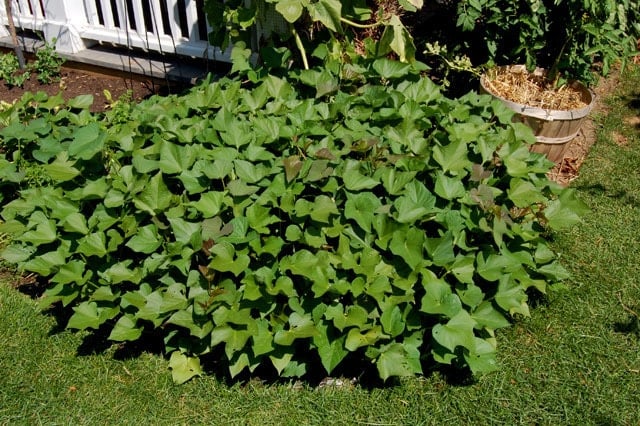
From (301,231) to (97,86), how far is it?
3512 mm

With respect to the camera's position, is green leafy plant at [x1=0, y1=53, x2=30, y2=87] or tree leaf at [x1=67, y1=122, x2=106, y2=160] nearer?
tree leaf at [x1=67, y1=122, x2=106, y2=160]

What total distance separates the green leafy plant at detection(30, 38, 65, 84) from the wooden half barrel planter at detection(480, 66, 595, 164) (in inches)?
147

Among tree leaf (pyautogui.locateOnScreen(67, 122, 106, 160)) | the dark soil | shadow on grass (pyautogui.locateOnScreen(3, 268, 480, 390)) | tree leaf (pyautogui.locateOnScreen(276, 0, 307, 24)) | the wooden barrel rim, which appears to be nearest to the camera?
shadow on grass (pyautogui.locateOnScreen(3, 268, 480, 390))

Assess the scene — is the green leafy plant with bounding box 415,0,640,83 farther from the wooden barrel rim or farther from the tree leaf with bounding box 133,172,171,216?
the tree leaf with bounding box 133,172,171,216

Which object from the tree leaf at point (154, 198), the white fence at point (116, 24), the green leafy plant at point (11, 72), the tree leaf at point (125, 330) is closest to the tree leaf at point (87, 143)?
the tree leaf at point (154, 198)

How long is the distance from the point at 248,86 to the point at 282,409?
201 centimetres

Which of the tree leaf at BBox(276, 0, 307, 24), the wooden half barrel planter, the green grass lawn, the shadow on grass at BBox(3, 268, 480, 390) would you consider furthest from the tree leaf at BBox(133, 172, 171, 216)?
the wooden half barrel planter

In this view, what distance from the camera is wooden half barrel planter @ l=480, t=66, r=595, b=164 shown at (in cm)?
376

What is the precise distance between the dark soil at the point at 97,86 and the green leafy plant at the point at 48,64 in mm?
56

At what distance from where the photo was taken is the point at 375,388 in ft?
8.47

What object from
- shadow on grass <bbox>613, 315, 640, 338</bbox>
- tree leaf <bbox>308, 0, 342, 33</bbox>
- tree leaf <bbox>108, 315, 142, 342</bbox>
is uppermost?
tree leaf <bbox>308, 0, 342, 33</bbox>

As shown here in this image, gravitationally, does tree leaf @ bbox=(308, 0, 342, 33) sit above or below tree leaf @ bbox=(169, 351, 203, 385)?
above

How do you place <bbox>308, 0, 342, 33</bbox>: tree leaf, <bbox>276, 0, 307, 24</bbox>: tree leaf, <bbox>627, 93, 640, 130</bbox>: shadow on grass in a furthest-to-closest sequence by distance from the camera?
<bbox>627, 93, 640, 130</bbox>: shadow on grass
<bbox>308, 0, 342, 33</bbox>: tree leaf
<bbox>276, 0, 307, 24</bbox>: tree leaf

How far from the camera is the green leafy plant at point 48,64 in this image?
5.26 m
